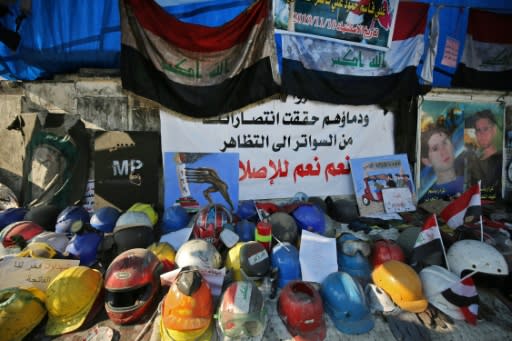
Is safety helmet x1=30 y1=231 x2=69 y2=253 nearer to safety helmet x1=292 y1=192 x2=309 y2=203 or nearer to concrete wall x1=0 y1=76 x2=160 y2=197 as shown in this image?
concrete wall x1=0 y1=76 x2=160 y2=197

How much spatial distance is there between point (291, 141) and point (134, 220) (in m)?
2.59

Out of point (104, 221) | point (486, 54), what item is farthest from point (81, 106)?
point (486, 54)

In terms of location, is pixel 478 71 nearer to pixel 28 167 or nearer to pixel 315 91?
pixel 315 91

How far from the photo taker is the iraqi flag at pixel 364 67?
12.9ft

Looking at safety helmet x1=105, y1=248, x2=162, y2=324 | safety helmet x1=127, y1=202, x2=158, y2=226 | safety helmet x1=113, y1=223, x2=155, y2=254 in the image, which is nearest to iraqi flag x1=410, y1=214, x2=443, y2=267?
safety helmet x1=105, y1=248, x2=162, y2=324

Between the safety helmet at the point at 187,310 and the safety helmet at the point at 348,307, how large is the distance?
1001 mm

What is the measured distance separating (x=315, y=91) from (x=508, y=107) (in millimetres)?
3982

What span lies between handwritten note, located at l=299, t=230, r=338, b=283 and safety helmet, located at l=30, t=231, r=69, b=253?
2468 millimetres

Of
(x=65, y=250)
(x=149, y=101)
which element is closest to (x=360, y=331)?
(x=65, y=250)

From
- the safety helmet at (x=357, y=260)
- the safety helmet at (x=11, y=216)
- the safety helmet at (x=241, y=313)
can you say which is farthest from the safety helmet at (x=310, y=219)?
the safety helmet at (x=11, y=216)

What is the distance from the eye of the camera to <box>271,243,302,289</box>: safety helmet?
2.39 m

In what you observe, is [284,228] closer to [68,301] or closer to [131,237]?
[131,237]

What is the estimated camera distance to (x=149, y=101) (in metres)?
3.48

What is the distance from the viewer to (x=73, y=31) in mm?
3551
